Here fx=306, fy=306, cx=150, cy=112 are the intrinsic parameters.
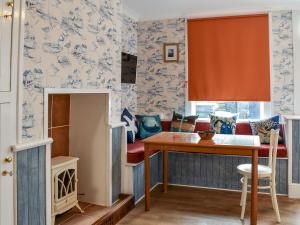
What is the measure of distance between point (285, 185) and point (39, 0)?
3.65m

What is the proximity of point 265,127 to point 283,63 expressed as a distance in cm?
106

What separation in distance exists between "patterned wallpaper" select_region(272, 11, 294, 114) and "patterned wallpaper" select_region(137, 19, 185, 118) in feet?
4.64

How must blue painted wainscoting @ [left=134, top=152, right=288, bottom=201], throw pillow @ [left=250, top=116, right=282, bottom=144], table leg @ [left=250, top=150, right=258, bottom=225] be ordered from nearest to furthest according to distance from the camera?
table leg @ [left=250, top=150, right=258, bottom=225] → blue painted wainscoting @ [left=134, top=152, right=288, bottom=201] → throw pillow @ [left=250, top=116, right=282, bottom=144]

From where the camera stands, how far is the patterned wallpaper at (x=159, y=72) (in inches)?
201

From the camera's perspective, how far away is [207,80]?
16.2ft

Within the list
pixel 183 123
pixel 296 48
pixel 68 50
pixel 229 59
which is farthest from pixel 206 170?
pixel 68 50

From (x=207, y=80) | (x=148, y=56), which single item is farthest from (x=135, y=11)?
(x=207, y=80)

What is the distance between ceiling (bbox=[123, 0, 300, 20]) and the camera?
4.44 m

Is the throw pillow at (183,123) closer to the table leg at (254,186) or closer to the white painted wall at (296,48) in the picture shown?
the white painted wall at (296,48)

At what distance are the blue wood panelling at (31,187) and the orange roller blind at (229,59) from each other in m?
3.17

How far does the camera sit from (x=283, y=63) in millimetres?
4609

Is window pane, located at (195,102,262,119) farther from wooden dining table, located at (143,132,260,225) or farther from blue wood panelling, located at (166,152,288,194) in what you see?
wooden dining table, located at (143,132,260,225)

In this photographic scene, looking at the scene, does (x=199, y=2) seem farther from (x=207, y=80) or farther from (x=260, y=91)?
(x=260, y=91)

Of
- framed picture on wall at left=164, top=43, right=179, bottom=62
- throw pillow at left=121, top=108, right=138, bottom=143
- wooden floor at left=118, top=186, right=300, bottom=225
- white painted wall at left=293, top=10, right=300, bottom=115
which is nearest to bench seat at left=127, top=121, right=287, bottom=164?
throw pillow at left=121, top=108, right=138, bottom=143
